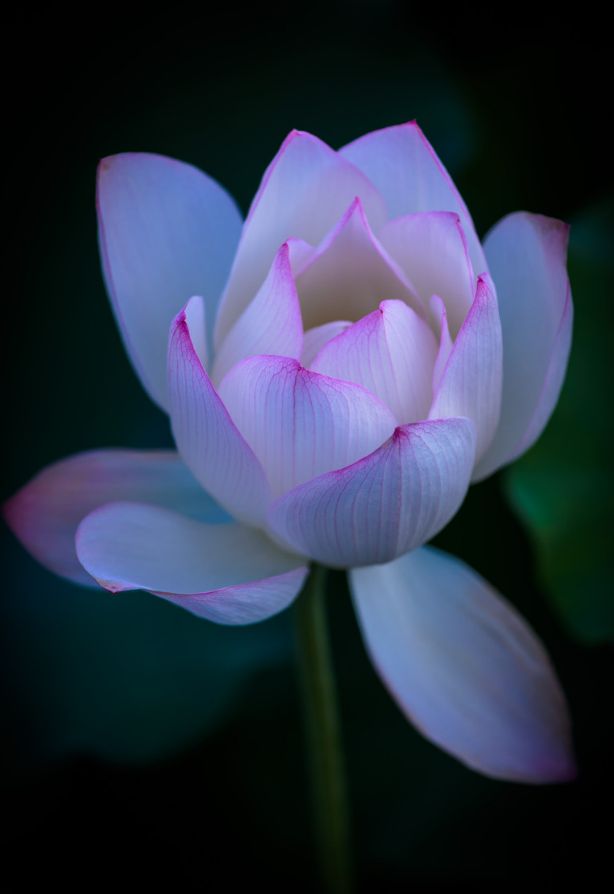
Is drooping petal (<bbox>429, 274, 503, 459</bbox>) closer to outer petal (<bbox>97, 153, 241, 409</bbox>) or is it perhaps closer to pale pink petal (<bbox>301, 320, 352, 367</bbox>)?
pale pink petal (<bbox>301, 320, 352, 367</bbox>)

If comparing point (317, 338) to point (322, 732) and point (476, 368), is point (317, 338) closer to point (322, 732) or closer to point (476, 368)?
point (476, 368)

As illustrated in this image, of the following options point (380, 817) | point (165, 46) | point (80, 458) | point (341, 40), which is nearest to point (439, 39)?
point (341, 40)

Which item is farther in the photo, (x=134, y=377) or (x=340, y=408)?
(x=134, y=377)

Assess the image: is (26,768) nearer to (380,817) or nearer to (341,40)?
(380,817)

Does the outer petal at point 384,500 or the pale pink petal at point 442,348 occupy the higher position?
the pale pink petal at point 442,348

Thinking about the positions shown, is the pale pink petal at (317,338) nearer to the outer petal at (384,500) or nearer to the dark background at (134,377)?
the outer petal at (384,500)

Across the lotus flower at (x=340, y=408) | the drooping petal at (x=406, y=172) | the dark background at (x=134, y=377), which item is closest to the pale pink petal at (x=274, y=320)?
the lotus flower at (x=340, y=408)

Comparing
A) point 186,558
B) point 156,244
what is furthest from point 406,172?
point 186,558
